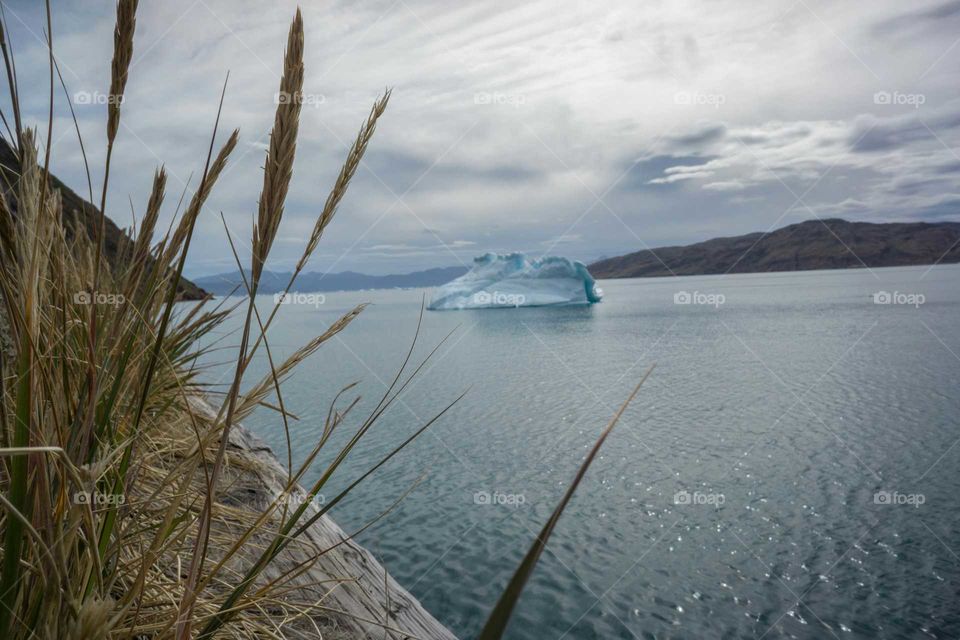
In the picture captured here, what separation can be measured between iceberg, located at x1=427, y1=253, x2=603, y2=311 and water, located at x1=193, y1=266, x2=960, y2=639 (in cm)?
2276

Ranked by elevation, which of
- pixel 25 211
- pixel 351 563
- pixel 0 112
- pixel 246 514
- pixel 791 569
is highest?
pixel 0 112

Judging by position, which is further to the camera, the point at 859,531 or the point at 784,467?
the point at 784,467

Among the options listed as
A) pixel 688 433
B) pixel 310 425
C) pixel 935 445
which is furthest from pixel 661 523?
pixel 310 425

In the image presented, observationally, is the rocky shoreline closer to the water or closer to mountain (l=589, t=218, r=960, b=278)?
the water

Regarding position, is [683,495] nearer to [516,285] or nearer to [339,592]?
[339,592]

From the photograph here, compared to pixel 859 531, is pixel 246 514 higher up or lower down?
higher up

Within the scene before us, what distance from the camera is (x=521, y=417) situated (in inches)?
457

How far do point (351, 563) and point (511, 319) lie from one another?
36.9 metres

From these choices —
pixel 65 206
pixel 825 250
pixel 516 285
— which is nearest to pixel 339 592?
pixel 65 206

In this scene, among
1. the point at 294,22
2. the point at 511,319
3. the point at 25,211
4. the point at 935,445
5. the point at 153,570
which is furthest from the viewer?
the point at 511,319

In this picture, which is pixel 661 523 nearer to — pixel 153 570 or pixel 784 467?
pixel 784 467

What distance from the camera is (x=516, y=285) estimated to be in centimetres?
4128

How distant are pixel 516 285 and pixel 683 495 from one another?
112ft

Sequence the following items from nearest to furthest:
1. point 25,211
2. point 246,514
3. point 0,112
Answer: point 25,211
point 0,112
point 246,514
